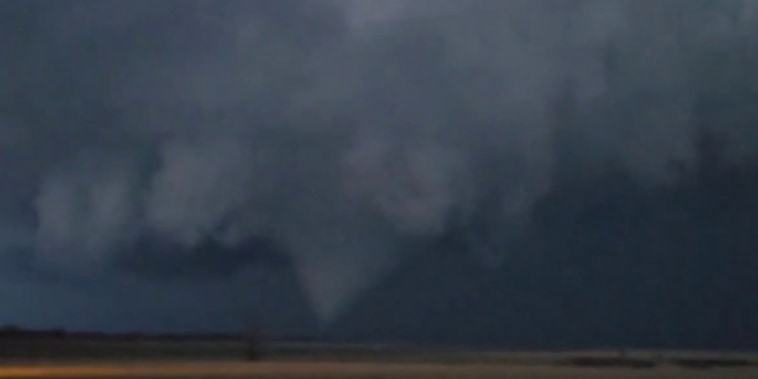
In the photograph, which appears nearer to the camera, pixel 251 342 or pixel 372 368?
pixel 372 368

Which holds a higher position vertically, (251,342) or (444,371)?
(251,342)

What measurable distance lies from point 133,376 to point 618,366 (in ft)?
98.9

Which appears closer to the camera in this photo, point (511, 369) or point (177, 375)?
point (177, 375)

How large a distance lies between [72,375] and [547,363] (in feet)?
102

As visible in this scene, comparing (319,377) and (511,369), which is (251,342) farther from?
(319,377)

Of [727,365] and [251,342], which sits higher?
[251,342]

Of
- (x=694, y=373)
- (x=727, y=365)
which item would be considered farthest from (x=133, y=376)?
(x=727, y=365)

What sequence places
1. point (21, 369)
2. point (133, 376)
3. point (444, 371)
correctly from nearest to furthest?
point (133, 376) → point (21, 369) → point (444, 371)

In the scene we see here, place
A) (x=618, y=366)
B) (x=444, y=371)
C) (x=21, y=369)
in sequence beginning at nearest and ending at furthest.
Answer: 1. (x=21, y=369)
2. (x=444, y=371)
3. (x=618, y=366)

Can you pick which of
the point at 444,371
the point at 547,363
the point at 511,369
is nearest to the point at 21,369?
the point at 444,371

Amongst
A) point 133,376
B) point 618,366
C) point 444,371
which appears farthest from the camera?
point 618,366

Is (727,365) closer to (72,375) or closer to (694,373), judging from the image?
(694,373)

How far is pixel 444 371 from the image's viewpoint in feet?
197

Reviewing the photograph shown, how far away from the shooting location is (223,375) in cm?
5134
